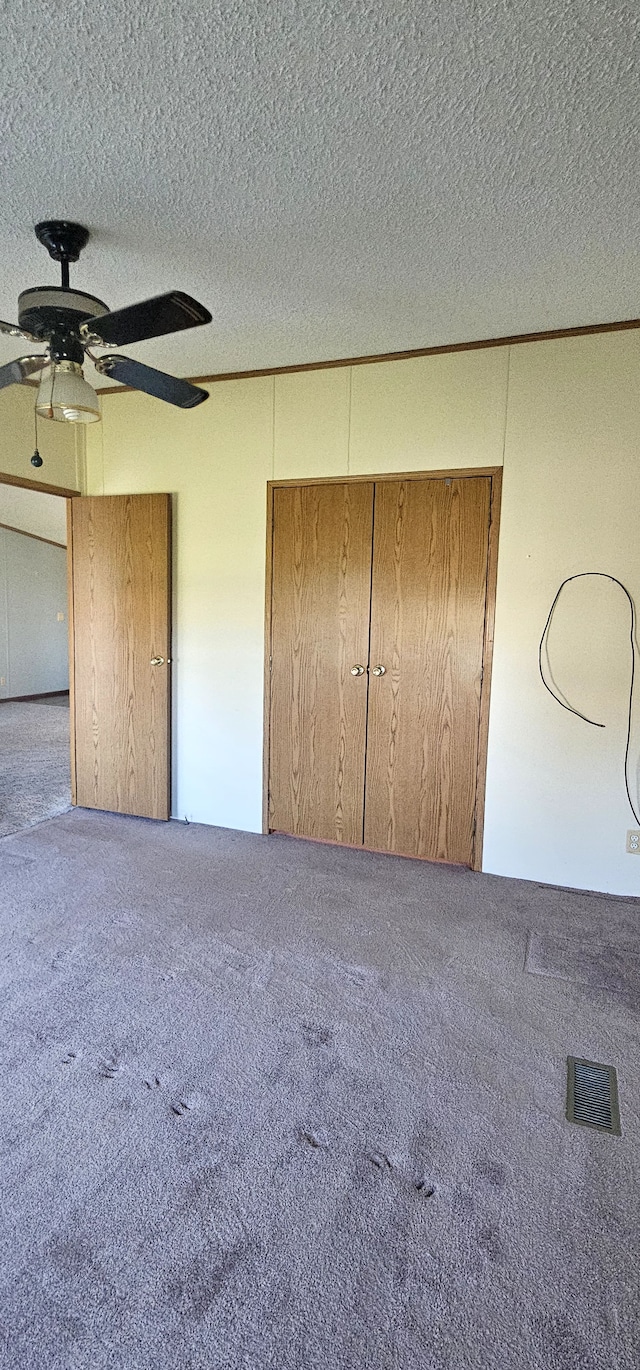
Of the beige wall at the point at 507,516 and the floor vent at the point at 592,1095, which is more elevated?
the beige wall at the point at 507,516

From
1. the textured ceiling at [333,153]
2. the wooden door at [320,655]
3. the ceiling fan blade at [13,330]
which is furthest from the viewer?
the wooden door at [320,655]

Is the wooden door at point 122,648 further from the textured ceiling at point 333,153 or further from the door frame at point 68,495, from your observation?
the textured ceiling at point 333,153

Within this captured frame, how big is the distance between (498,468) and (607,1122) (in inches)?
102

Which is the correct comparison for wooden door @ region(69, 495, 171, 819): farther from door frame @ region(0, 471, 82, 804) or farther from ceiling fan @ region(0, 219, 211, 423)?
ceiling fan @ region(0, 219, 211, 423)

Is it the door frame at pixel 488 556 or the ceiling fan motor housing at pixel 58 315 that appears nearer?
the ceiling fan motor housing at pixel 58 315

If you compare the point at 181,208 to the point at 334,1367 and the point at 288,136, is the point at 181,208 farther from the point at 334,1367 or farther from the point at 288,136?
the point at 334,1367

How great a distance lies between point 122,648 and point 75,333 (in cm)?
213

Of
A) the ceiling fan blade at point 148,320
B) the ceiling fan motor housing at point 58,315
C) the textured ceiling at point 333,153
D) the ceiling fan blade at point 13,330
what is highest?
the textured ceiling at point 333,153

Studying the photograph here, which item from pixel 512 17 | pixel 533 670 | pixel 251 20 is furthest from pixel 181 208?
pixel 533 670

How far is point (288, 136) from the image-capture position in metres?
1.71

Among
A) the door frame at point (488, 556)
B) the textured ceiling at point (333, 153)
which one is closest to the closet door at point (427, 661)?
the door frame at point (488, 556)

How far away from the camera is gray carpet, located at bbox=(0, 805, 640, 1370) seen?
121cm

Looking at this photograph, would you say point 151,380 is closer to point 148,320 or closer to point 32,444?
point 148,320

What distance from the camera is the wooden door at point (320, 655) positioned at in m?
3.41
